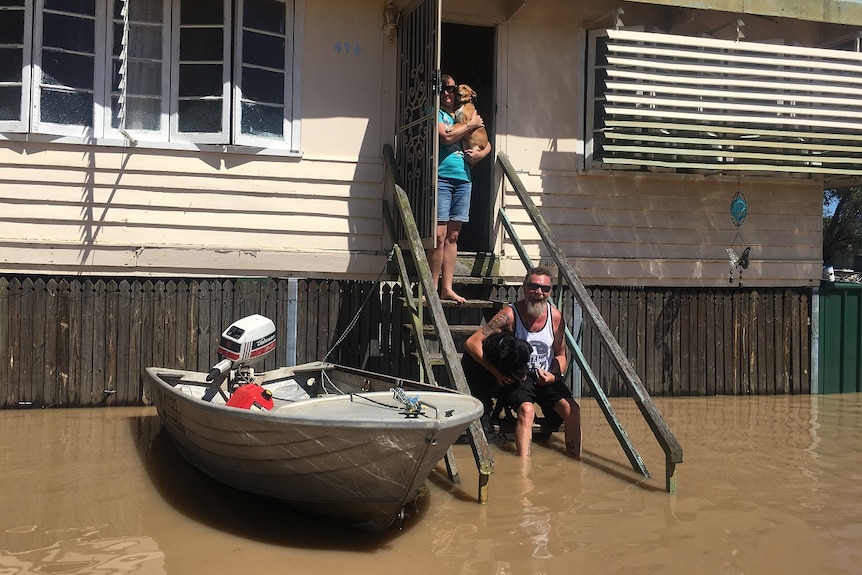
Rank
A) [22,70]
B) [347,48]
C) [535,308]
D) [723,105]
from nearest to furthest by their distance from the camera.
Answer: [535,308], [22,70], [347,48], [723,105]

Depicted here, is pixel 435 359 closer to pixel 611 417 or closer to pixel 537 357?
pixel 537 357

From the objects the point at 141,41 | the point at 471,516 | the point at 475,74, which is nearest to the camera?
the point at 471,516

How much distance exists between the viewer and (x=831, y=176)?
33.4ft

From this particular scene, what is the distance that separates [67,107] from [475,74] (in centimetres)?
529

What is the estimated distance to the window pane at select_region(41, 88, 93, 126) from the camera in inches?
328

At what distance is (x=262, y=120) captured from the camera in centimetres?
885

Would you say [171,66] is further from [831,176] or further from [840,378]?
[840,378]

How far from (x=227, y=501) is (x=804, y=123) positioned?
787cm

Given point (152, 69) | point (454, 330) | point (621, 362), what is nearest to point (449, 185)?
point (454, 330)

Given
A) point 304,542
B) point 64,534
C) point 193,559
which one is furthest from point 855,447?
point 64,534

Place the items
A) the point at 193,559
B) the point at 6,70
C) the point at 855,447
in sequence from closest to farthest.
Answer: the point at 193,559 < the point at 855,447 < the point at 6,70

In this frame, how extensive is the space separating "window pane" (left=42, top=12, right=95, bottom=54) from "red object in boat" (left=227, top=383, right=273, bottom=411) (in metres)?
4.71

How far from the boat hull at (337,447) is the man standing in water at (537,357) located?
4.61ft

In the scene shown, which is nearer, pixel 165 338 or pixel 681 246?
pixel 165 338
